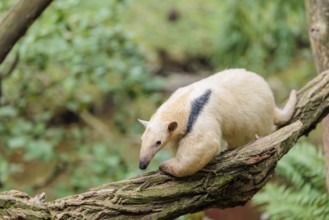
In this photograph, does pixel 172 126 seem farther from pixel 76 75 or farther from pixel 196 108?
pixel 76 75

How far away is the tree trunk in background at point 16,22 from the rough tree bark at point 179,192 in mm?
812

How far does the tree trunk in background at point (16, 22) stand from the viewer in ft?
9.08

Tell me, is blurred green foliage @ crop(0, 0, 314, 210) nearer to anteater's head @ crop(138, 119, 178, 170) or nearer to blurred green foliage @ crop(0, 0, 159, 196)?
blurred green foliage @ crop(0, 0, 159, 196)

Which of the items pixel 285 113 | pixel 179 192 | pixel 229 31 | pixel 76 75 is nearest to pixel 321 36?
pixel 285 113

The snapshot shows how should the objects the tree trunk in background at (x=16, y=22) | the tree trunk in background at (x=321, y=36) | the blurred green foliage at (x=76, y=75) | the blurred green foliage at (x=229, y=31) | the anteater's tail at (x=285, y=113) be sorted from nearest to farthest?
the tree trunk in background at (x=16, y=22)
the anteater's tail at (x=285, y=113)
the tree trunk in background at (x=321, y=36)
the blurred green foliage at (x=76, y=75)
the blurred green foliage at (x=229, y=31)

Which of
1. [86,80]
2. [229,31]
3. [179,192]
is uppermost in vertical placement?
[229,31]

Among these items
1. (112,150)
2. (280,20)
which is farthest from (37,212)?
Answer: (280,20)

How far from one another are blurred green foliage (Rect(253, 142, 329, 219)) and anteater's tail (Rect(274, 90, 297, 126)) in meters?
0.84

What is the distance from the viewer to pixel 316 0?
328 centimetres

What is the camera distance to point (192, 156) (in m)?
2.43

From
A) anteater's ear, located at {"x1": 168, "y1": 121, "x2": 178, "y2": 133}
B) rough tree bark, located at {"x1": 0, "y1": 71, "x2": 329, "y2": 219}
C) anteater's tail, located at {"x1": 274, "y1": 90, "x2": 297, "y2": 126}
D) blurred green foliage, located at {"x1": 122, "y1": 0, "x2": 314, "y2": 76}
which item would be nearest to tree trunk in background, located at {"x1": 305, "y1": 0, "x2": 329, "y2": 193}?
anteater's tail, located at {"x1": 274, "y1": 90, "x2": 297, "y2": 126}

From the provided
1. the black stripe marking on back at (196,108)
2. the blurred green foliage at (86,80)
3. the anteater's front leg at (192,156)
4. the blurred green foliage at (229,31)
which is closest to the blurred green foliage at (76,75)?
the blurred green foliage at (86,80)

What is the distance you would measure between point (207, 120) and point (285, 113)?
687 millimetres

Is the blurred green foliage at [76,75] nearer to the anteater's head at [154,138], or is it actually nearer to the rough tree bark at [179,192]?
the anteater's head at [154,138]
